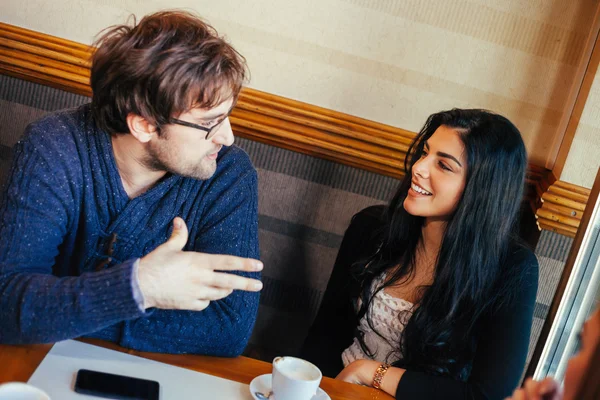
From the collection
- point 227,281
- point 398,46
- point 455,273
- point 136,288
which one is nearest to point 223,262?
point 227,281

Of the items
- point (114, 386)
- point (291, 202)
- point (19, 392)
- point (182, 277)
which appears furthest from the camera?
point (291, 202)

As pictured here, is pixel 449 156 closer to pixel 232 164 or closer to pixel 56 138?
pixel 232 164

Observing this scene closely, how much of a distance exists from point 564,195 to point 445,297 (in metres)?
0.52

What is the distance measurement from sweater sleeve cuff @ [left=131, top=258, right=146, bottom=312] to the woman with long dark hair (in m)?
0.65

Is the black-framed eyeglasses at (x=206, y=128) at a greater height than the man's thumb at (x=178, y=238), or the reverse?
the black-framed eyeglasses at (x=206, y=128)

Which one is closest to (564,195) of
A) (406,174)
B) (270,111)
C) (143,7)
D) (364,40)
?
(406,174)

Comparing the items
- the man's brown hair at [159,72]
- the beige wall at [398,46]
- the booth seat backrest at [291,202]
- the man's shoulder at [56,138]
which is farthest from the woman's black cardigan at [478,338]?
the man's shoulder at [56,138]

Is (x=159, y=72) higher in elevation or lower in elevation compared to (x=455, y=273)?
higher

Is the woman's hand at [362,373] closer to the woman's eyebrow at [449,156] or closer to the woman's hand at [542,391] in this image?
the woman's eyebrow at [449,156]

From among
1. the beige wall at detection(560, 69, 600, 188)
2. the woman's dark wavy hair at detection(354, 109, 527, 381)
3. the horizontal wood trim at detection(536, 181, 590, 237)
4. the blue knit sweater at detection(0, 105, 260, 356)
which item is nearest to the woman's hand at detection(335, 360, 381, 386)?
the woman's dark wavy hair at detection(354, 109, 527, 381)

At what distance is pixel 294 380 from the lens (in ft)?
3.54

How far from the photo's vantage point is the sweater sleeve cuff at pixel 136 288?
113 cm

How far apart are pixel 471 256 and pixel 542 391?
963 mm

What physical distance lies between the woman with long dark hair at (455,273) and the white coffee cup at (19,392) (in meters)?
0.85
